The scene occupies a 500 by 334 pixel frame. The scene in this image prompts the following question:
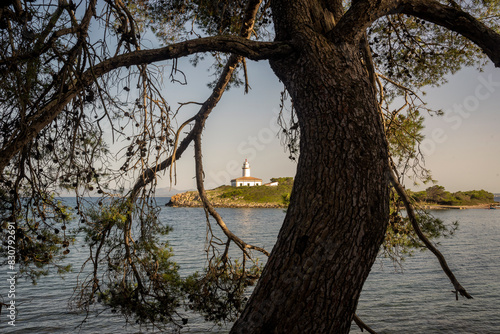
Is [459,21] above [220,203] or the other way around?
above

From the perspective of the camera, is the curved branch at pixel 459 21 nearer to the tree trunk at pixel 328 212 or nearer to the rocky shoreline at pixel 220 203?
the tree trunk at pixel 328 212

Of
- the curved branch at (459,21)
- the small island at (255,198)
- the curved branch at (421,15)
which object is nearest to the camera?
the curved branch at (421,15)

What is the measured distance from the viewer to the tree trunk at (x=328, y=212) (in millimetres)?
1474

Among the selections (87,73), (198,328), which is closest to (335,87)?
(87,73)

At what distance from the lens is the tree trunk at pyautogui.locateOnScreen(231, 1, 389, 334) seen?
147 centimetres

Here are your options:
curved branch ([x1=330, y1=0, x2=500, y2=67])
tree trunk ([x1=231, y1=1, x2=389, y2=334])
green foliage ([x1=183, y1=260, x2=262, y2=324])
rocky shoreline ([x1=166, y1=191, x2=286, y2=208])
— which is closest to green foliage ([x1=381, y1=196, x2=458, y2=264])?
green foliage ([x1=183, y1=260, x2=262, y2=324])

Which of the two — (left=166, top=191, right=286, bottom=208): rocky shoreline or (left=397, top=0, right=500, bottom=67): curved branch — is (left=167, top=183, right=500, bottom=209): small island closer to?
(left=166, top=191, right=286, bottom=208): rocky shoreline

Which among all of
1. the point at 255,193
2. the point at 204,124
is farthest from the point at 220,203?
the point at 204,124

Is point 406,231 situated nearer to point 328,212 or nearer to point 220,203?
point 328,212

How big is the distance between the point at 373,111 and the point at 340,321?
3.59 feet

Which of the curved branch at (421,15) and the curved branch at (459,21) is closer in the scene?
the curved branch at (421,15)

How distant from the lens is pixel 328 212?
1.56 metres

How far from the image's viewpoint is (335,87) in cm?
181

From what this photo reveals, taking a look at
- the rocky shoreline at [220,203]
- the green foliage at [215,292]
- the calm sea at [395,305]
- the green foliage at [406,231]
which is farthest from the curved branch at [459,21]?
the rocky shoreline at [220,203]
